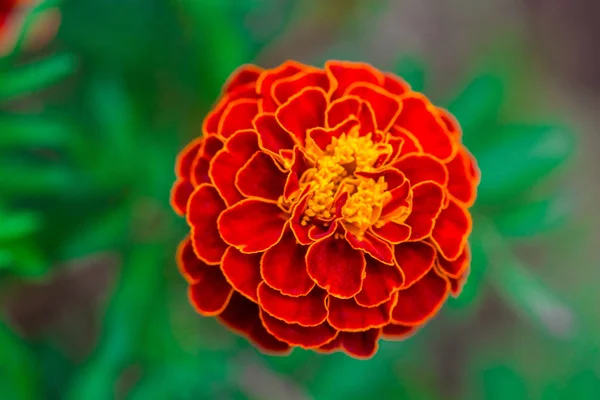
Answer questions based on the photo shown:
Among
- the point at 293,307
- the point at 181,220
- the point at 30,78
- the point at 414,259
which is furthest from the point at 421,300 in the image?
the point at 30,78

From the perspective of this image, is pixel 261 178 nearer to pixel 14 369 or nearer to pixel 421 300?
pixel 421 300

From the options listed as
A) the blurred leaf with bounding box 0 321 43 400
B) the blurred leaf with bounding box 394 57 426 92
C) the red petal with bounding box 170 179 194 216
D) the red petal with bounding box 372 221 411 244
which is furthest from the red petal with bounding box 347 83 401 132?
the blurred leaf with bounding box 0 321 43 400

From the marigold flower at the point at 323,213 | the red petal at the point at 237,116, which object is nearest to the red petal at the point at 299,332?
the marigold flower at the point at 323,213

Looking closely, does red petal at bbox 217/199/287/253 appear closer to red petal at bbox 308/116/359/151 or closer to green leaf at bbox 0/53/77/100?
red petal at bbox 308/116/359/151

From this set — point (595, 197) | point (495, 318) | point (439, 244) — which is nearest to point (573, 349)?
point (495, 318)

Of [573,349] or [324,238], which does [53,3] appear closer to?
[324,238]

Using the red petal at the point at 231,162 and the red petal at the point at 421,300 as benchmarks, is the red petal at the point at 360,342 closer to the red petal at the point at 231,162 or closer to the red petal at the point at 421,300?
the red petal at the point at 421,300

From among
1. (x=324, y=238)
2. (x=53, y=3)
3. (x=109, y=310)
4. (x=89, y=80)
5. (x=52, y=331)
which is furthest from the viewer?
(x=52, y=331)
